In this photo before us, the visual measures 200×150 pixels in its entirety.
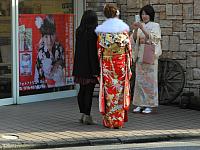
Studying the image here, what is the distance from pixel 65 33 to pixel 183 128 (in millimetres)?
4105

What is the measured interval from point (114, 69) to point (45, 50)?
10.2 feet

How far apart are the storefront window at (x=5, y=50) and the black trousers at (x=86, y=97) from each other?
2369 mm

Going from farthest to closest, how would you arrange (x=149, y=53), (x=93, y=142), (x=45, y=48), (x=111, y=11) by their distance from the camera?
(x=45, y=48) < (x=149, y=53) < (x=111, y=11) < (x=93, y=142)

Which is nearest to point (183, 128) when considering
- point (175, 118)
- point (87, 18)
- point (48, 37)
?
point (175, 118)

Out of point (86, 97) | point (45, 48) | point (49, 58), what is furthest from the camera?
point (49, 58)

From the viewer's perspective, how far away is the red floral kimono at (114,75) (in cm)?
917

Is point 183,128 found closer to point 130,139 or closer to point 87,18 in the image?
point 130,139

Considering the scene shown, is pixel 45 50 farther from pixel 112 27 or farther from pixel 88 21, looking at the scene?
pixel 112 27

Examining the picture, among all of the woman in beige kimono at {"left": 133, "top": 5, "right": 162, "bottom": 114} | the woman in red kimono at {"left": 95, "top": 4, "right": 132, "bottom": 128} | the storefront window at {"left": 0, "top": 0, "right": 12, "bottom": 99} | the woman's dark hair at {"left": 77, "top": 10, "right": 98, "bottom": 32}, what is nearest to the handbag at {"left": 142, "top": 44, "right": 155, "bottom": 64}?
the woman in beige kimono at {"left": 133, "top": 5, "right": 162, "bottom": 114}

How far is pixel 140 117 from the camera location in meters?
10.4

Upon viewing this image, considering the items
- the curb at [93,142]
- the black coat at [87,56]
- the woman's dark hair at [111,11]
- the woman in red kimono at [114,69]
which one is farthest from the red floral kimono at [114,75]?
the curb at [93,142]

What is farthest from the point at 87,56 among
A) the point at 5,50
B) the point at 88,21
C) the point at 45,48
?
the point at 45,48

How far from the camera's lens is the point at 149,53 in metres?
10.6

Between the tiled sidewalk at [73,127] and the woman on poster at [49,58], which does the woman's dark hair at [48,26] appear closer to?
the woman on poster at [49,58]
